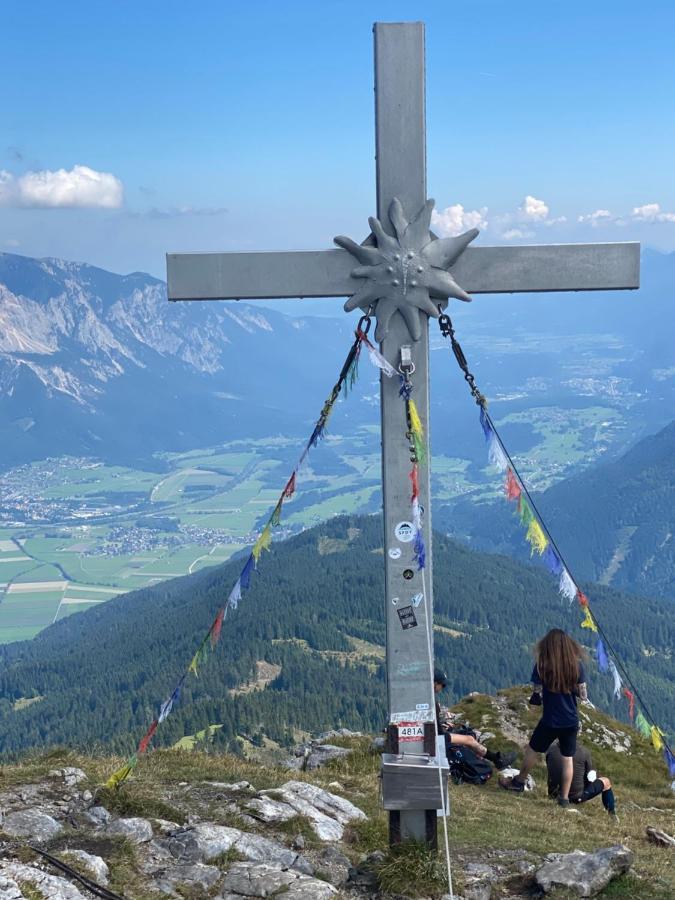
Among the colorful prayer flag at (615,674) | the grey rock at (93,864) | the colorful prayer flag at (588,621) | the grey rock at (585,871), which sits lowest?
the grey rock at (585,871)

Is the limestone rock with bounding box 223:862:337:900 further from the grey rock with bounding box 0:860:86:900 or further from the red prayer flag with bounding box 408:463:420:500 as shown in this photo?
the red prayer flag with bounding box 408:463:420:500

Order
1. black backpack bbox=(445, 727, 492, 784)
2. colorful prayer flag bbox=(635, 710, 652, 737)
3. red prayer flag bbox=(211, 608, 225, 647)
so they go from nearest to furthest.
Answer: red prayer flag bbox=(211, 608, 225, 647), colorful prayer flag bbox=(635, 710, 652, 737), black backpack bbox=(445, 727, 492, 784)

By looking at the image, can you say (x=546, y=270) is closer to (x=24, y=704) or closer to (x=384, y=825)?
(x=384, y=825)

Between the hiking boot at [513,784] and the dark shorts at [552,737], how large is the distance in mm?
1583

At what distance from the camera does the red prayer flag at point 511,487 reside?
32.1ft

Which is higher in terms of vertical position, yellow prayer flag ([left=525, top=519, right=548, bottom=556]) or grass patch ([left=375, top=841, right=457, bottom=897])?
yellow prayer flag ([left=525, top=519, right=548, bottom=556])

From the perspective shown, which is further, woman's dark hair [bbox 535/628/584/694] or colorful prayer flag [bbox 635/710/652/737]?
woman's dark hair [bbox 535/628/584/694]

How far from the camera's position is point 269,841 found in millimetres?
9562

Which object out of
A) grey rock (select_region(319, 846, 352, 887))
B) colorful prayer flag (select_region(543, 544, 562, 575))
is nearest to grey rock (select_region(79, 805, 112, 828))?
grey rock (select_region(319, 846, 352, 887))

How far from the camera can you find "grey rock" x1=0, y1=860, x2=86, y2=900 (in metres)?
7.42

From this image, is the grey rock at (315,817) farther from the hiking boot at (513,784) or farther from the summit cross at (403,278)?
the hiking boot at (513,784)

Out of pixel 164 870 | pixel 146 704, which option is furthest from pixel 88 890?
pixel 146 704

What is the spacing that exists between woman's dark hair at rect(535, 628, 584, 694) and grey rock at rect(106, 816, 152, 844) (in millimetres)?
5183

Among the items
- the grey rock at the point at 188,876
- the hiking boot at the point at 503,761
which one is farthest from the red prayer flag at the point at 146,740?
the hiking boot at the point at 503,761
